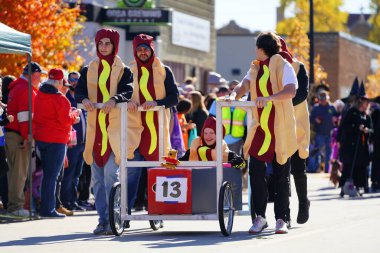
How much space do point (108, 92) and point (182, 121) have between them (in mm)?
6811

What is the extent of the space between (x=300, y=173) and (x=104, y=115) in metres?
2.17

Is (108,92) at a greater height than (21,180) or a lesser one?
greater

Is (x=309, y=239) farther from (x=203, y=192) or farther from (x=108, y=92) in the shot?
(x=108, y=92)

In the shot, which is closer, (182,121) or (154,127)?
(154,127)

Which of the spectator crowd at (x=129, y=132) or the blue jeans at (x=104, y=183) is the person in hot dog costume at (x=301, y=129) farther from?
the blue jeans at (x=104, y=183)

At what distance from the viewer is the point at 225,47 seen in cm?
8044

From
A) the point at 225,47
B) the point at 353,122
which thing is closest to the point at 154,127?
the point at 353,122

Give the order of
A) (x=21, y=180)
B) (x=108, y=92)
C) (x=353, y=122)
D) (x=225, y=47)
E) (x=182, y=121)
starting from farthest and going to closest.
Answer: (x=225, y=47) → (x=353, y=122) → (x=182, y=121) → (x=21, y=180) → (x=108, y=92)

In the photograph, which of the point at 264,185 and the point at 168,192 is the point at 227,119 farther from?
the point at 168,192

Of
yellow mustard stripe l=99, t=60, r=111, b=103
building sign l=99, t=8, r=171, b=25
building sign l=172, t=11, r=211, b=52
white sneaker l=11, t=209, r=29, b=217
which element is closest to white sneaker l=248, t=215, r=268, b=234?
yellow mustard stripe l=99, t=60, r=111, b=103

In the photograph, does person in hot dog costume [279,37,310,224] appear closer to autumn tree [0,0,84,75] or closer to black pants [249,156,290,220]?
black pants [249,156,290,220]

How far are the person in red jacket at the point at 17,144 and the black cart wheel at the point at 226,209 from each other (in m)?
3.95

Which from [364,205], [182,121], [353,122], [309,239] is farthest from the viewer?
[353,122]

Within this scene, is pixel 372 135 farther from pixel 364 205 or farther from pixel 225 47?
pixel 225 47
